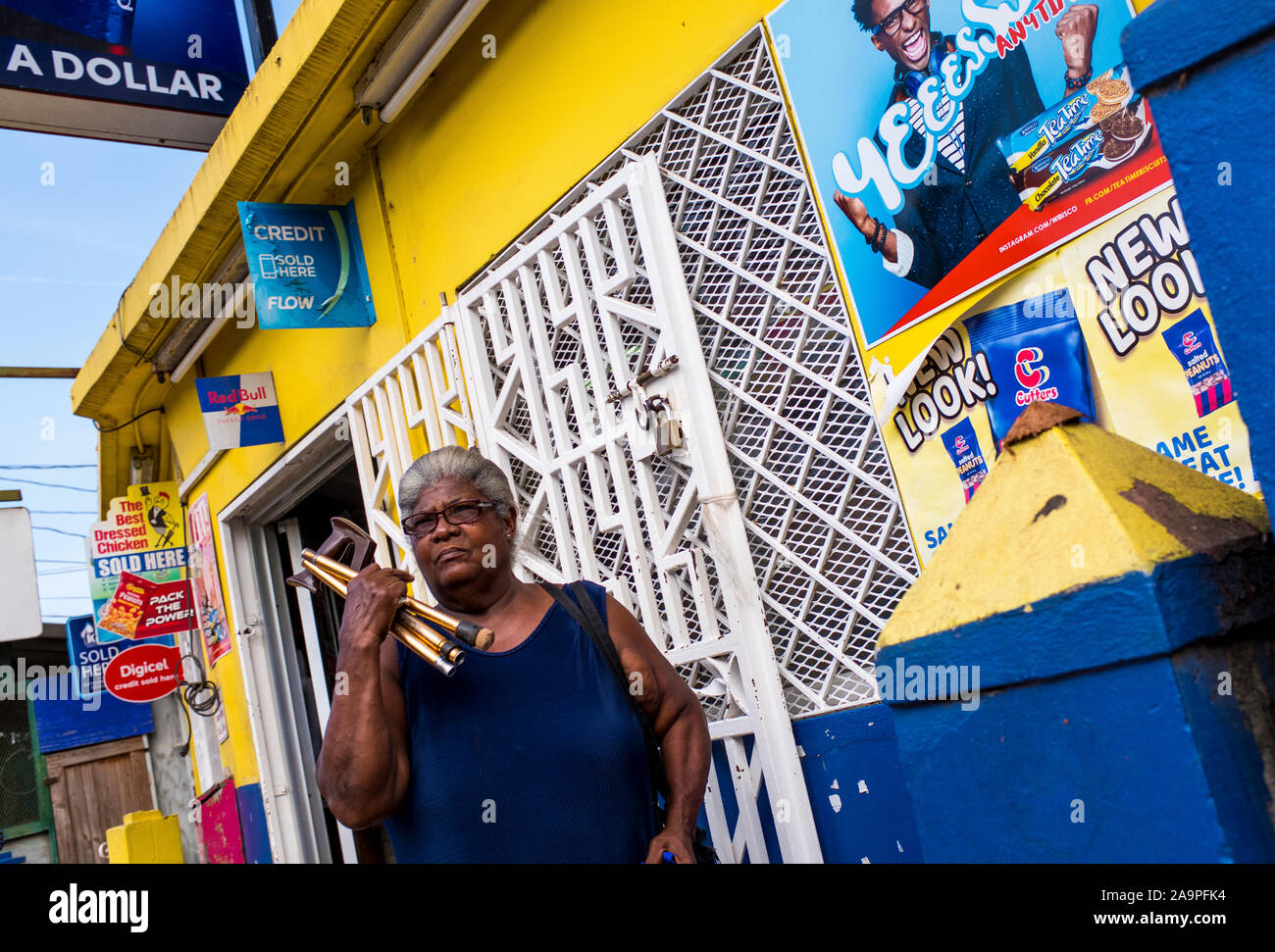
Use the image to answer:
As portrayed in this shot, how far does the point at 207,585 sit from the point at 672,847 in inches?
255

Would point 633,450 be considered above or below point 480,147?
below

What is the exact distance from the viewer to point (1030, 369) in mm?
2447

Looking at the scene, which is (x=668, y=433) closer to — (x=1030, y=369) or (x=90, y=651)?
(x=1030, y=369)

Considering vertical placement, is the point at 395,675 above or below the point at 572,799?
above

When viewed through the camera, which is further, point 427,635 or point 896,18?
point 896,18

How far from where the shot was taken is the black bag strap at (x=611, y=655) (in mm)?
2330

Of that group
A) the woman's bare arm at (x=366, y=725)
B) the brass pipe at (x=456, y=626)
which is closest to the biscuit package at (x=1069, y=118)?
the brass pipe at (x=456, y=626)

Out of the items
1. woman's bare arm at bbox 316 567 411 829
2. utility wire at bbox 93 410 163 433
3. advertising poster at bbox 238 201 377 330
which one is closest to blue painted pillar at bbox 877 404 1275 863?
woman's bare arm at bbox 316 567 411 829

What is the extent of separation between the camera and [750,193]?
Answer: 3.21 metres

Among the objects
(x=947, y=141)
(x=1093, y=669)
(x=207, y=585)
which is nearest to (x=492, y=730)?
(x=1093, y=669)
